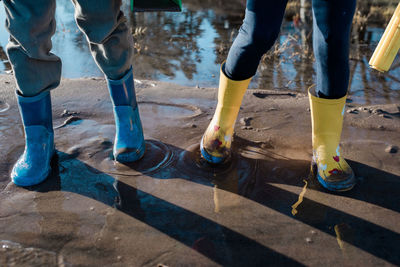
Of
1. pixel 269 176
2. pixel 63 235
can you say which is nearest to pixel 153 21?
pixel 269 176

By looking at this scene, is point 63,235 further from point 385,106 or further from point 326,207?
point 385,106

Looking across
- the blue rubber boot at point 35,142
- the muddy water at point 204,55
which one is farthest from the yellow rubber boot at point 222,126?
the muddy water at point 204,55

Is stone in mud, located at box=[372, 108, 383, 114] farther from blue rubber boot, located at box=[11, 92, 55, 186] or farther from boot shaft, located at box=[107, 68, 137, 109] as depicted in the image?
blue rubber boot, located at box=[11, 92, 55, 186]

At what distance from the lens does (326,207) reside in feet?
5.97

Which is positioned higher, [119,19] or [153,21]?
[119,19]

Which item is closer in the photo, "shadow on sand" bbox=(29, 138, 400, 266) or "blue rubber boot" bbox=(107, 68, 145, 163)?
"shadow on sand" bbox=(29, 138, 400, 266)

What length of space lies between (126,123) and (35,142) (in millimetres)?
506

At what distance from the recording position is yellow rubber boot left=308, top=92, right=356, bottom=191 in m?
1.93

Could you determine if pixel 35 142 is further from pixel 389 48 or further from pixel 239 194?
pixel 389 48

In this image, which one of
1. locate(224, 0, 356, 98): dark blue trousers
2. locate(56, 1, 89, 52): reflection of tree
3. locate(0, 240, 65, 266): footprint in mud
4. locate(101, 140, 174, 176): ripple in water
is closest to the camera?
locate(0, 240, 65, 266): footprint in mud

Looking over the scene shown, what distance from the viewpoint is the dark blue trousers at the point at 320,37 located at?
1.67 meters

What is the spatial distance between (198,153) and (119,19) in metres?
0.91

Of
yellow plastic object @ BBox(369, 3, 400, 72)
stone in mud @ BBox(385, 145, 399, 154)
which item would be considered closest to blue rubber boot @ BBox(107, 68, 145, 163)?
yellow plastic object @ BBox(369, 3, 400, 72)

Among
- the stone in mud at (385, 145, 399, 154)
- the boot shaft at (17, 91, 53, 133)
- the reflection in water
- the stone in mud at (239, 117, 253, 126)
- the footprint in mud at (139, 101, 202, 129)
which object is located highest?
the boot shaft at (17, 91, 53, 133)
